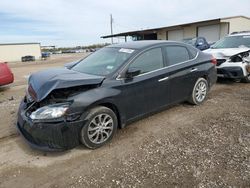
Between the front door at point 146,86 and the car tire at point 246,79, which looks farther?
the car tire at point 246,79

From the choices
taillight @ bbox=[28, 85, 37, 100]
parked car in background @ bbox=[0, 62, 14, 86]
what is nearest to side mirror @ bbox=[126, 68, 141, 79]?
taillight @ bbox=[28, 85, 37, 100]

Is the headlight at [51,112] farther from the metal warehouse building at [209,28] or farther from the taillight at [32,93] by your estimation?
the metal warehouse building at [209,28]

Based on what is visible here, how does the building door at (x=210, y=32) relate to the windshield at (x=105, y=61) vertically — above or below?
above

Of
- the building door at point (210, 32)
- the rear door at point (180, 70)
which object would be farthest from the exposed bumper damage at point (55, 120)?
the building door at point (210, 32)

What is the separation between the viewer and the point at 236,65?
6.70 m

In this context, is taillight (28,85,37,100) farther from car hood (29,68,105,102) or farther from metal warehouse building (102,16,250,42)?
metal warehouse building (102,16,250,42)

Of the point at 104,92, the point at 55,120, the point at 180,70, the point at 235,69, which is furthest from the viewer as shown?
the point at 235,69

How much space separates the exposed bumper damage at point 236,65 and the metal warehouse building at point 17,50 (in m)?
55.2

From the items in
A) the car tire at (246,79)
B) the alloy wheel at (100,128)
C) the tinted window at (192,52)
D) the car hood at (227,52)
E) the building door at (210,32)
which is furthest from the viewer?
the building door at (210,32)

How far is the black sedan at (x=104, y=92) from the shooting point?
3.07 m

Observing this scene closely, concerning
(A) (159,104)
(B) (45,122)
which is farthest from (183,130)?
(B) (45,122)

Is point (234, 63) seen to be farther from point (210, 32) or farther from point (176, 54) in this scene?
point (210, 32)

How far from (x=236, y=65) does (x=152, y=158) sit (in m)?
5.02

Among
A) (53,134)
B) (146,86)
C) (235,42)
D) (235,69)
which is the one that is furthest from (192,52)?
(235,42)
